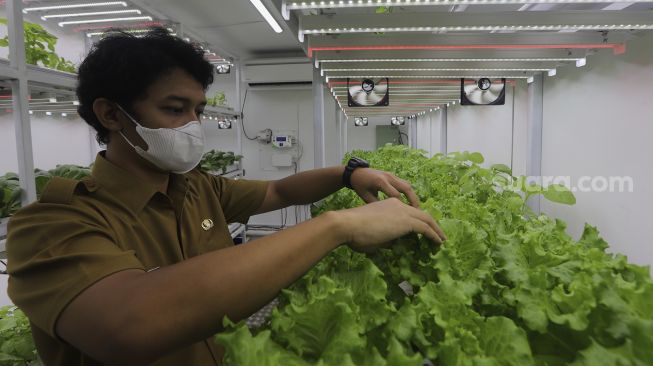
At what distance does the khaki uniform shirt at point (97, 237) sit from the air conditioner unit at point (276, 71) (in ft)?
18.6

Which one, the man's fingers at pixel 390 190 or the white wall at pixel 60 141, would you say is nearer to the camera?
the man's fingers at pixel 390 190

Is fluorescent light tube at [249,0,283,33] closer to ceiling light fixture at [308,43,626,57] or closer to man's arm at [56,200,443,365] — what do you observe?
ceiling light fixture at [308,43,626,57]

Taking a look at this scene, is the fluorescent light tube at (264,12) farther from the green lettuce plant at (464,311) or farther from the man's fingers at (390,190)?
the green lettuce plant at (464,311)

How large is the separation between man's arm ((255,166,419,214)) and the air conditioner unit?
5.50 meters

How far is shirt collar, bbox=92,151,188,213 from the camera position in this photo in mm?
1121

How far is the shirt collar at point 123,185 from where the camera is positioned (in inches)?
44.1

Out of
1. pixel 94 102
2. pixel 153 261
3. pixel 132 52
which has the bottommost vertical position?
pixel 153 261

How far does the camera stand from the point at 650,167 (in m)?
2.57

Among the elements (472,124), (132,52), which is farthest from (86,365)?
(472,124)

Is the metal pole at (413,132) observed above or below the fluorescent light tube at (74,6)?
below

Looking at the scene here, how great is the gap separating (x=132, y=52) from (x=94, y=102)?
0.62ft

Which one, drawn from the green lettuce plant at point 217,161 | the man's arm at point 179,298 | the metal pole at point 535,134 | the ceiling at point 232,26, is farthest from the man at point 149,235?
the green lettuce plant at point 217,161

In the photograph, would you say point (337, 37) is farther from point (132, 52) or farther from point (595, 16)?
point (132, 52)

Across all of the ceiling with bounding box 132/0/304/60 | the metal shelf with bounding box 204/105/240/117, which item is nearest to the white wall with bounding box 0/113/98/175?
the metal shelf with bounding box 204/105/240/117
